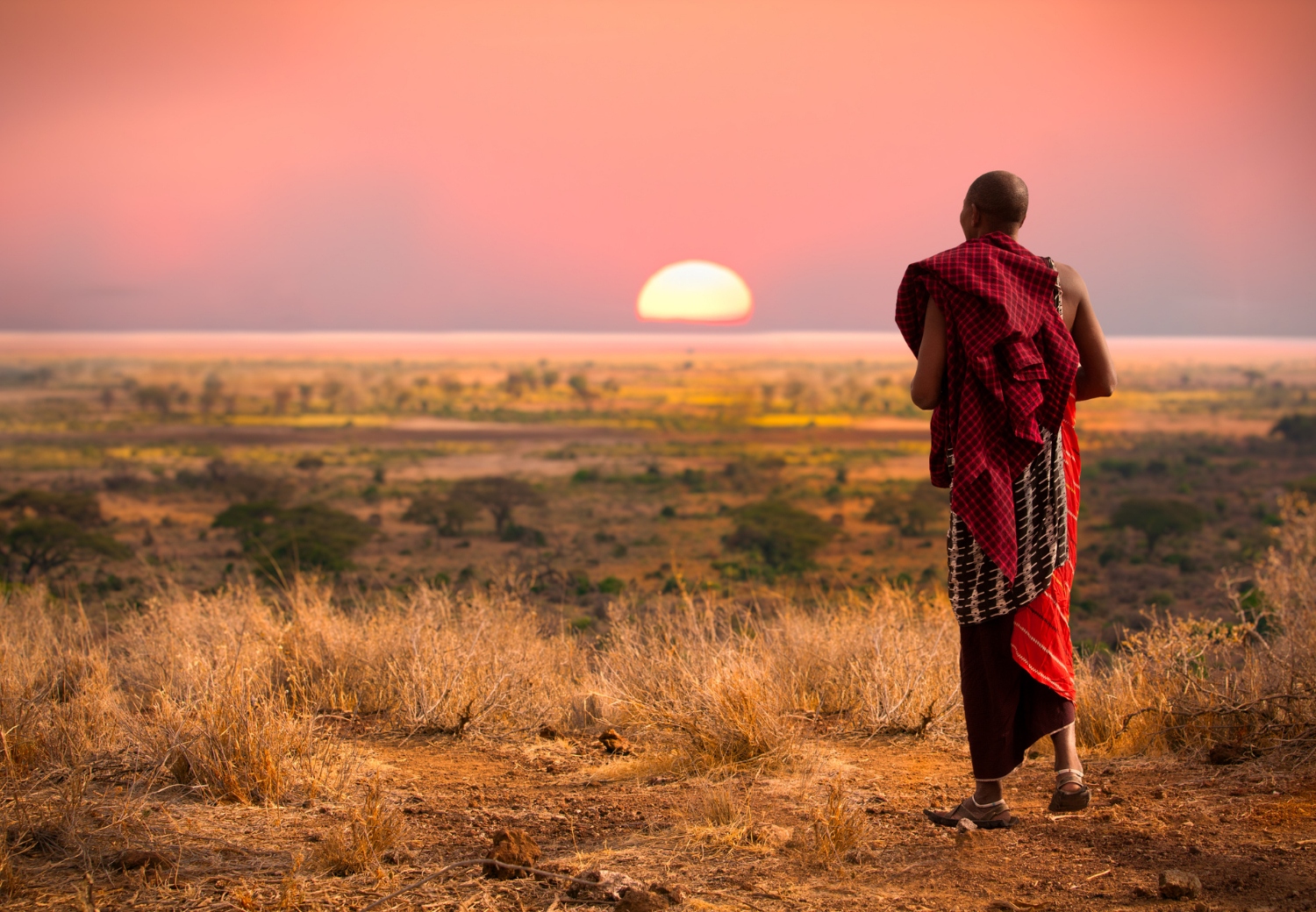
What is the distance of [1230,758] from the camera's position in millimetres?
3988

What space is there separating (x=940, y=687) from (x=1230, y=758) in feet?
4.06

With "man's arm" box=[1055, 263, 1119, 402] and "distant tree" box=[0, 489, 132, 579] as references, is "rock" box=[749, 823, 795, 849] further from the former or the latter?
"distant tree" box=[0, 489, 132, 579]

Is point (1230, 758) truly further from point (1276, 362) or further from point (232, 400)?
point (1276, 362)

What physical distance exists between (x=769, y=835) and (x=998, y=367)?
163 centimetres

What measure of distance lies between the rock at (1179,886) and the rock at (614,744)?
238cm

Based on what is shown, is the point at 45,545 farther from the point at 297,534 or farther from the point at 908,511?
the point at 908,511

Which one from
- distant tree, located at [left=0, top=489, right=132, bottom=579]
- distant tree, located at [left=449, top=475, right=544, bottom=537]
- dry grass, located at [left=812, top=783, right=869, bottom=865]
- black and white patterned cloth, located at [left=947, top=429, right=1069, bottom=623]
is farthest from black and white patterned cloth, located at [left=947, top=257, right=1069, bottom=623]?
distant tree, located at [left=449, top=475, right=544, bottom=537]

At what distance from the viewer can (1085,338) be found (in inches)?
133

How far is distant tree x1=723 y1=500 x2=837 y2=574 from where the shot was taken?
23.2 metres

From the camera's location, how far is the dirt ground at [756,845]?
296 centimetres

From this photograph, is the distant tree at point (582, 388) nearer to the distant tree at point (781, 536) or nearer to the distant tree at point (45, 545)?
the distant tree at point (781, 536)

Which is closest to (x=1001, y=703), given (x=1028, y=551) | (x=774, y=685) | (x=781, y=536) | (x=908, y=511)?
(x=1028, y=551)

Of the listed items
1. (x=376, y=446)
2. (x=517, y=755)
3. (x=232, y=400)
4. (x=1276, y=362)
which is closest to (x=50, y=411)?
(x=232, y=400)

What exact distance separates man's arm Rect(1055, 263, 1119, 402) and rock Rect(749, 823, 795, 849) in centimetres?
168
